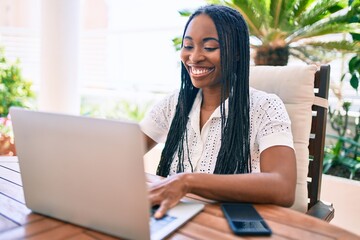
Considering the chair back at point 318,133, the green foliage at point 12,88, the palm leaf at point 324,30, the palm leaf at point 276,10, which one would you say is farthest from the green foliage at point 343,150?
the green foliage at point 12,88

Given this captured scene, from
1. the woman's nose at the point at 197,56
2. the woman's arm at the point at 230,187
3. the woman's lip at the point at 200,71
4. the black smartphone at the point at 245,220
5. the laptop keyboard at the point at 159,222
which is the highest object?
the woman's nose at the point at 197,56

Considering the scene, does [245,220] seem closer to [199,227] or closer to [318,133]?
[199,227]

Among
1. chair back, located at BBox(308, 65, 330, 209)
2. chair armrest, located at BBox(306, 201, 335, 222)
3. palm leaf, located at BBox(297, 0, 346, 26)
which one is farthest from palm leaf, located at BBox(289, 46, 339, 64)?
chair armrest, located at BBox(306, 201, 335, 222)

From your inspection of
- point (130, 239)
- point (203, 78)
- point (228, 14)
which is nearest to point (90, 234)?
point (130, 239)

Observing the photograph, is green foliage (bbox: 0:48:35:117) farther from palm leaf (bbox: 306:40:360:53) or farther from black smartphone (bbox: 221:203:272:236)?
black smartphone (bbox: 221:203:272:236)

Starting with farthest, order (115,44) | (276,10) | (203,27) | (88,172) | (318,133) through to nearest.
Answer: (115,44)
(276,10)
(318,133)
(203,27)
(88,172)

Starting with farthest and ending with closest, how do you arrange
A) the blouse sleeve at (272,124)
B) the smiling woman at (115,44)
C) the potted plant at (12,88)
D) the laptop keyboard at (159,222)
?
the smiling woman at (115,44) → the potted plant at (12,88) → the blouse sleeve at (272,124) → the laptop keyboard at (159,222)

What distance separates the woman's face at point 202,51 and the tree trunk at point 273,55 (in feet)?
5.26

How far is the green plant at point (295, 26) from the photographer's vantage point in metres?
2.64

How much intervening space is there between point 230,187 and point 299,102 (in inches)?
23.9


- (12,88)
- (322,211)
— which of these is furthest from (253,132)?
(12,88)

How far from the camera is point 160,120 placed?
152 cm

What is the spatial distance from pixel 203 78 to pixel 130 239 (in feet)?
2.56

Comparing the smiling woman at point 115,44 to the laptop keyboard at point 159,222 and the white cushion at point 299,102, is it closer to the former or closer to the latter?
the white cushion at point 299,102
